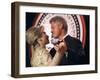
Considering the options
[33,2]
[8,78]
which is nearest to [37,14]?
[33,2]

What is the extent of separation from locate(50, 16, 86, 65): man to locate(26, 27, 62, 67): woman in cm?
6

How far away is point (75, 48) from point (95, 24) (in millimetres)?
263

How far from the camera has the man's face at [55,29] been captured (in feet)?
6.17

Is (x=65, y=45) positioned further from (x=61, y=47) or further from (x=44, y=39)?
(x=44, y=39)

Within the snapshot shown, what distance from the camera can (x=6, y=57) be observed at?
1750 mm

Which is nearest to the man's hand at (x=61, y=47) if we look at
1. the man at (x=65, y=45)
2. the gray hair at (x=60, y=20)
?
the man at (x=65, y=45)

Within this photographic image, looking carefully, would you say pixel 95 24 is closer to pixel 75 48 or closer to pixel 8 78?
pixel 75 48

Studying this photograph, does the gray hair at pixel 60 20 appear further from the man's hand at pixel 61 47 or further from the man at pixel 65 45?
the man's hand at pixel 61 47

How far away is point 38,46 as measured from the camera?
1833 millimetres

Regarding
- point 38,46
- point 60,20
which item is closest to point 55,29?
point 60,20

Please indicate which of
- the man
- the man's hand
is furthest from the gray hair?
the man's hand

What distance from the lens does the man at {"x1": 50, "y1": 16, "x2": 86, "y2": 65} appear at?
189cm

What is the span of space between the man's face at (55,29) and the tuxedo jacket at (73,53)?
78 mm

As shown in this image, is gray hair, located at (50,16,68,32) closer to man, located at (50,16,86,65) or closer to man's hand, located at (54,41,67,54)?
man, located at (50,16,86,65)
